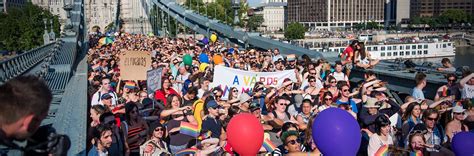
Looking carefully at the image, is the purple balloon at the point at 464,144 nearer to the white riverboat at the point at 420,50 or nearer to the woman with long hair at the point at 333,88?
the woman with long hair at the point at 333,88

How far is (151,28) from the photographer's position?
53344mm

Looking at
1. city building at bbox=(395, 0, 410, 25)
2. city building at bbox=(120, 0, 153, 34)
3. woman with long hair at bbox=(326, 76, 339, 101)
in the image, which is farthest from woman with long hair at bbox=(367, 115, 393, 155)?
city building at bbox=(395, 0, 410, 25)

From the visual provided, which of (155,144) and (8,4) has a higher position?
(8,4)

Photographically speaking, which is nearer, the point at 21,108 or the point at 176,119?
the point at 21,108

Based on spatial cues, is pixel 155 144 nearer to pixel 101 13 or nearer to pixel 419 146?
pixel 419 146

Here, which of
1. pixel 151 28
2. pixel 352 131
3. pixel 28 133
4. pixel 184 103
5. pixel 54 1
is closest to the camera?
pixel 28 133

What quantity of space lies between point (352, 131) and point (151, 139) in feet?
6.23

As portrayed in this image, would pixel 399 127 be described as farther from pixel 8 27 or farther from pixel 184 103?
pixel 8 27

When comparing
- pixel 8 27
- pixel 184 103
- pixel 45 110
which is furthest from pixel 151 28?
pixel 45 110

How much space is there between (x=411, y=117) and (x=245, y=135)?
2165 millimetres

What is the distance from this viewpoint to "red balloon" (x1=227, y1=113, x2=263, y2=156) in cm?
489

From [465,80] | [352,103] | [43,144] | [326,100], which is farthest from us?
[465,80]

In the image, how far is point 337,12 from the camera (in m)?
136

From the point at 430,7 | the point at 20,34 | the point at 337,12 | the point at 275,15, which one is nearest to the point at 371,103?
the point at 20,34
